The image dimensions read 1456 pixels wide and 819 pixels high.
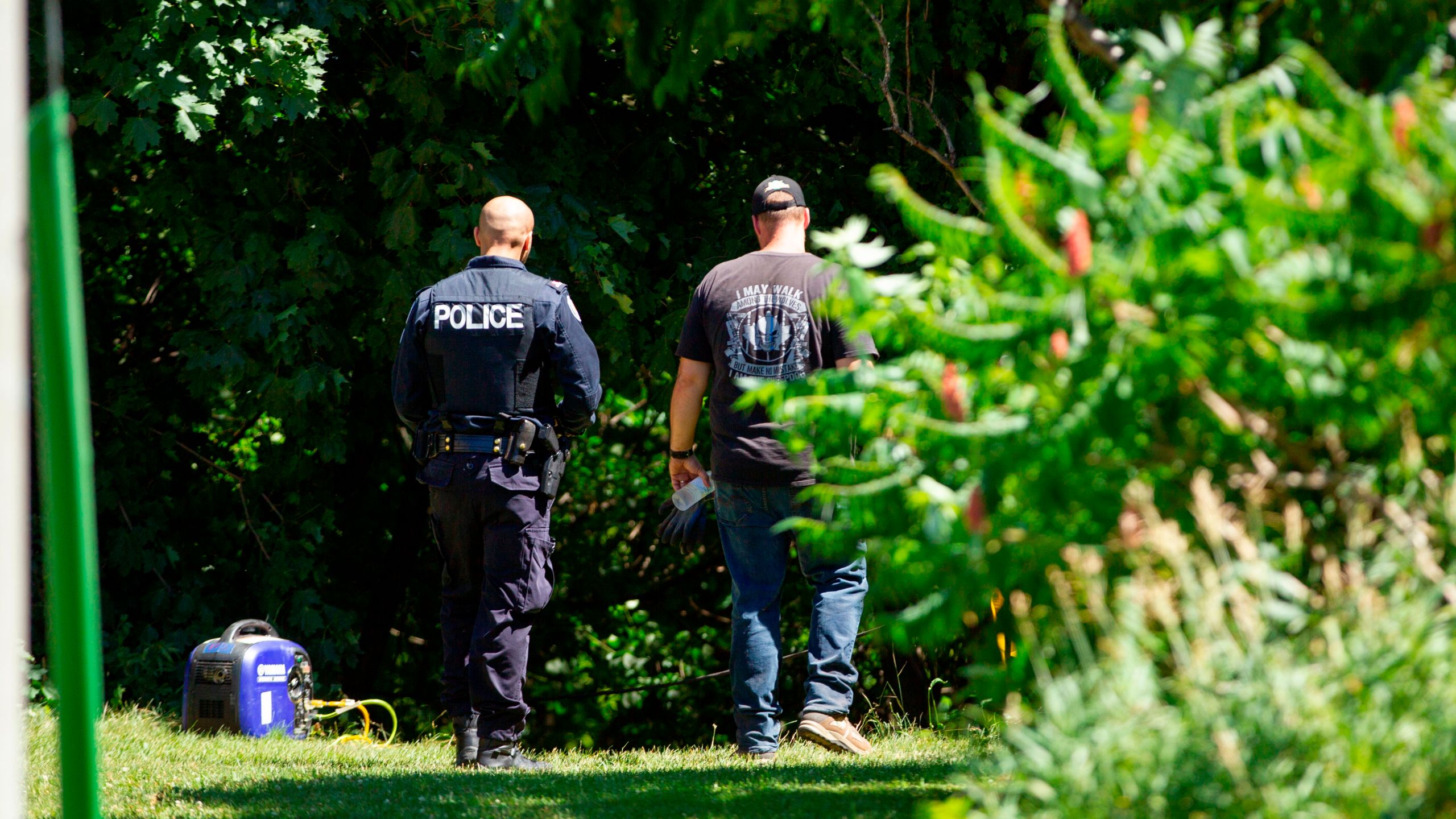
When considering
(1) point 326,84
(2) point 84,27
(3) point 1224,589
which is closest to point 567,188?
(1) point 326,84

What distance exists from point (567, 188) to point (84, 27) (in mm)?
2292

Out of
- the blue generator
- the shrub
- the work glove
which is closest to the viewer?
the shrub

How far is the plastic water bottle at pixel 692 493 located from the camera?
17.2 feet

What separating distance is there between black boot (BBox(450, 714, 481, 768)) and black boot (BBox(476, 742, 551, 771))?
3cm

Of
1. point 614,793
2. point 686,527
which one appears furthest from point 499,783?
point 686,527

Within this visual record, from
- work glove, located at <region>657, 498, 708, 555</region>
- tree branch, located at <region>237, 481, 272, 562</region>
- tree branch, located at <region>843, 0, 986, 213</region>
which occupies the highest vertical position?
tree branch, located at <region>843, 0, 986, 213</region>

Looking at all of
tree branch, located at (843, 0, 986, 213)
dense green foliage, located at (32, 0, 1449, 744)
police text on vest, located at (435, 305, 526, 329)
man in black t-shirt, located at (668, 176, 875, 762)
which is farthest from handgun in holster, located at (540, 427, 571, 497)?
tree branch, located at (843, 0, 986, 213)

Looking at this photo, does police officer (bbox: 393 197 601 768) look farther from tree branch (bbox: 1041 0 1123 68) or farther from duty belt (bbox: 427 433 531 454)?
tree branch (bbox: 1041 0 1123 68)

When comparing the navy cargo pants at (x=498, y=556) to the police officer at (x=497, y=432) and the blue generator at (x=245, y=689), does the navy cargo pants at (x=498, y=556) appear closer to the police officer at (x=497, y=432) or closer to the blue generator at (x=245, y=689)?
the police officer at (x=497, y=432)

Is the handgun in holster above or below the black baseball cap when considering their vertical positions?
below

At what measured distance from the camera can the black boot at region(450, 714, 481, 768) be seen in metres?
4.86

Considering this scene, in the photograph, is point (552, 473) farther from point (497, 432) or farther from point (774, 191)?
point (774, 191)

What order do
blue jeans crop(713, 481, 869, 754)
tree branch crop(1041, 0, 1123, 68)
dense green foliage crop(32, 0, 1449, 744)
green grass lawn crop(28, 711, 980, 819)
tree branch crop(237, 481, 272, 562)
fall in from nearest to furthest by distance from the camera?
tree branch crop(1041, 0, 1123, 68) → green grass lawn crop(28, 711, 980, 819) → blue jeans crop(713, 481, 869, 754) → dense green foliage crop(32, 0, 1449, 744) → tree branch crop(237, 481, 272, 562)

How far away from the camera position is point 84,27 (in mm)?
6508
